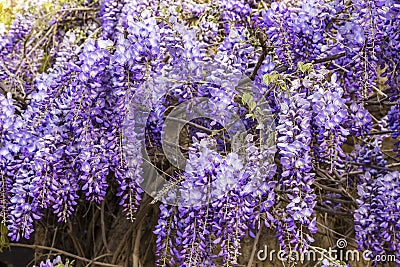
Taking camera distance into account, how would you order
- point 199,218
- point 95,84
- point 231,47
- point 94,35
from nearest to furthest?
Answer: point 199,218
point 95,84
point 231,47
point 94,35

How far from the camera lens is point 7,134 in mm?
2324

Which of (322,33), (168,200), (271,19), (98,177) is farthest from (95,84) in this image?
(322,33)

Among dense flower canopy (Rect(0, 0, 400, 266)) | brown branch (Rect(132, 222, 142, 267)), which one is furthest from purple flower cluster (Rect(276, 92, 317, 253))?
brown branch (Rect(132, 222, 142, 267))

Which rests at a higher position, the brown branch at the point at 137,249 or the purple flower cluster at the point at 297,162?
the purple flower cluster at the point at 297,162

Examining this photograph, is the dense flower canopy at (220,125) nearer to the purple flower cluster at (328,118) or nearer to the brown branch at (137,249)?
the purple flower cluster at (328,118)

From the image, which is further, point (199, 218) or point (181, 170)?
point (181, 170)

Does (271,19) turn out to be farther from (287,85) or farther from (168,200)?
(168,200)

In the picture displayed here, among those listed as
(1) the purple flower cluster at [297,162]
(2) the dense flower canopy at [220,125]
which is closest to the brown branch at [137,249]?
(2) the dense flower canopy at [220,125]

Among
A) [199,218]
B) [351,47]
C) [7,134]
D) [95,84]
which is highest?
[351,47]

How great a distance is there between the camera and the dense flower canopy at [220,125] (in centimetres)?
192

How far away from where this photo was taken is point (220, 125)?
2.23 meters

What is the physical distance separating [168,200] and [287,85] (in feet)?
1.87

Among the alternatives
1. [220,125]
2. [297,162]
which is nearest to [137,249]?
[220,125]

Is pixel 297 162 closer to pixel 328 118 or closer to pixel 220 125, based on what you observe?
pixel 328 118
